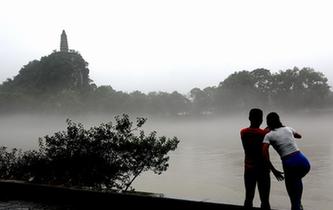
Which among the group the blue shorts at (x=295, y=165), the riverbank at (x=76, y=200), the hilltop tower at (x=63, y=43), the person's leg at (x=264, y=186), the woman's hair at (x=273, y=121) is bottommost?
the riverbank at (x=76, y=200)

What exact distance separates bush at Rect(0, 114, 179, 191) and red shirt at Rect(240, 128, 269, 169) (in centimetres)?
381

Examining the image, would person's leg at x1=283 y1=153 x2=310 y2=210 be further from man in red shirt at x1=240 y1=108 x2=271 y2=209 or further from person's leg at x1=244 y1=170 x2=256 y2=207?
person's leg at x1=244 y1=170 x2=256 y2=207

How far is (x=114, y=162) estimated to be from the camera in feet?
28.0

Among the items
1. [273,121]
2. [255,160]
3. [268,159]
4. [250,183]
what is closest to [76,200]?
[250,183]

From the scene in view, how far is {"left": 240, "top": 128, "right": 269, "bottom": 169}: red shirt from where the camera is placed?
496cm

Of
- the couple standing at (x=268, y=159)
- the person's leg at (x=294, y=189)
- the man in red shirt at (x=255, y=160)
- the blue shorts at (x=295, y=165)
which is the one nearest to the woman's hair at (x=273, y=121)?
the couple standing at (x=268, y=159)

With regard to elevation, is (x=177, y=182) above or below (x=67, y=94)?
below

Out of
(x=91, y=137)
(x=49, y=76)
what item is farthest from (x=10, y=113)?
(x=91, y=137)

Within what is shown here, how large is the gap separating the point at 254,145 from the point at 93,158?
14.4 ft

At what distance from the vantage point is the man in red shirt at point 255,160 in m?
4.96

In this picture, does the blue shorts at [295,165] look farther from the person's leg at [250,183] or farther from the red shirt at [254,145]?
the person's leg at [250,183]

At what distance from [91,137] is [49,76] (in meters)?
78.6

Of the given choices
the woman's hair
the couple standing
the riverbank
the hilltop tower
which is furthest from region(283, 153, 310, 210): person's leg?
the hilltop tower

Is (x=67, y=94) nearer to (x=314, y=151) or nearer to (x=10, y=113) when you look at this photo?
(x=10, y=113)
